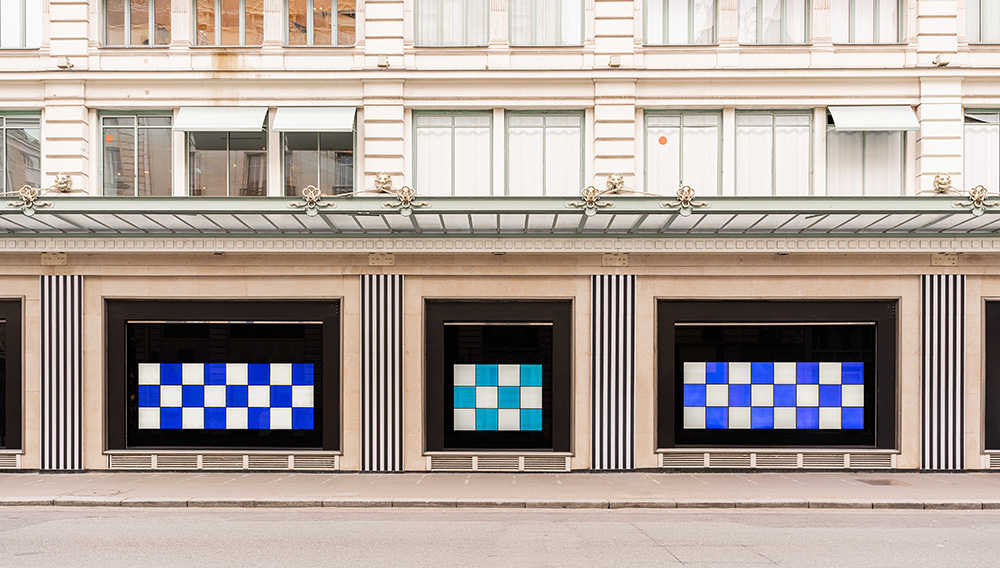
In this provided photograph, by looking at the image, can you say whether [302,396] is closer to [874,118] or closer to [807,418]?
[807,418]

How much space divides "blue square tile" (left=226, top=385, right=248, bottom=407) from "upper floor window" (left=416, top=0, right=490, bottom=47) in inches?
361

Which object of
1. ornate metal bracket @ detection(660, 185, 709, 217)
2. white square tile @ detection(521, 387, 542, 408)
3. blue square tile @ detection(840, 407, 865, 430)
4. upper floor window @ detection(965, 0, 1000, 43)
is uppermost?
upper floor window @ detection(965, 0, 1000, 43)

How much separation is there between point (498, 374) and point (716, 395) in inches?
200

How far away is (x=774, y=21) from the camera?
14.8 meters

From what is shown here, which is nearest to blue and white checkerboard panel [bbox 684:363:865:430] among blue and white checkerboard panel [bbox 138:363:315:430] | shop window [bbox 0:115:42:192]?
blue and white checkerboard panel [bbox 138:363:315:430]

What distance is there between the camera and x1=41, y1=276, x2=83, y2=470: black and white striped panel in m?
14.4

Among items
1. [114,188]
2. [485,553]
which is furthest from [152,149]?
[485,553]

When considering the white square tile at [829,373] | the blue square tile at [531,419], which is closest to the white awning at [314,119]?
the blue square tile at [531,419]

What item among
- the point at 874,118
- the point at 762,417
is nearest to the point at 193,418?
the point at 762,417

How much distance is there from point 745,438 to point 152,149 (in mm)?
15403

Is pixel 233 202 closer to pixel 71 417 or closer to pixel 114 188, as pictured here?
pixel 114 188

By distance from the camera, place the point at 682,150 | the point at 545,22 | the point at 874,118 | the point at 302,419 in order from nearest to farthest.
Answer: the point at 874,118, the point at 302,419, the point at 682,150, the point at 545,22

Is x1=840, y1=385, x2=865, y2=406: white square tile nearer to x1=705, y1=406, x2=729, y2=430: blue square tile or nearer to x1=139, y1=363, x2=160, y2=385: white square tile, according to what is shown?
x1=705, y1=406, x2=729, y2=430: blue square tile

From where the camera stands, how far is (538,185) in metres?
14.9
